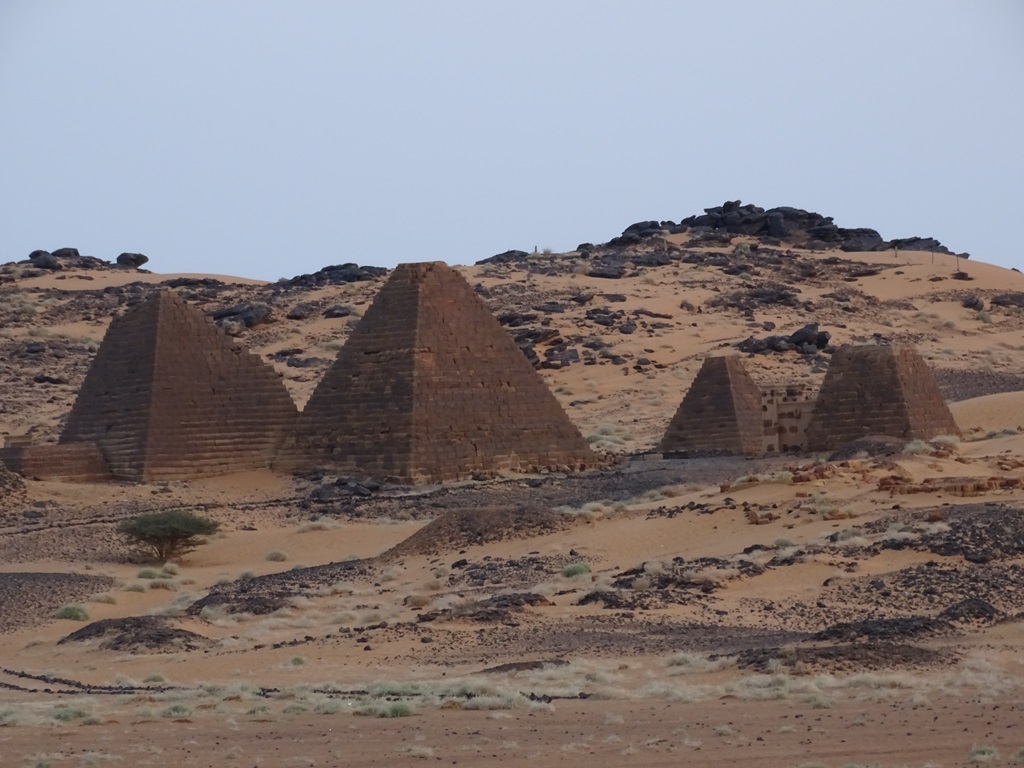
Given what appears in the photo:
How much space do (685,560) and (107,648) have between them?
6.07 metres

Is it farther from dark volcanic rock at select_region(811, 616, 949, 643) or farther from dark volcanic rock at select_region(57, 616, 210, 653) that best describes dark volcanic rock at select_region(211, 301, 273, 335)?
dark volcanic rock at select_region(811, 616, 949, 643)

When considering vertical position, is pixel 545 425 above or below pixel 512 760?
above

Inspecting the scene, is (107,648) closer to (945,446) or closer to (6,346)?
(945,446)

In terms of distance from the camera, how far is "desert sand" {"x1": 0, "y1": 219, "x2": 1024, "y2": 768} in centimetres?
1192

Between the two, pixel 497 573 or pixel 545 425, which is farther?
pixel 545 425

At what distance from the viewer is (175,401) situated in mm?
29844

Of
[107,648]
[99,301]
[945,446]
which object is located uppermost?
[99,301]

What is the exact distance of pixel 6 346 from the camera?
169ft

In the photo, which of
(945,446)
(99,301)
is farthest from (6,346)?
(945,446)

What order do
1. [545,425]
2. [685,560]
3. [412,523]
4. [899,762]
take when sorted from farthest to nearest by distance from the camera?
[545,425] → [412,523] → [685,560] → [899,762]

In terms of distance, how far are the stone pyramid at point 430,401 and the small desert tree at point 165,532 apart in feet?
14.1

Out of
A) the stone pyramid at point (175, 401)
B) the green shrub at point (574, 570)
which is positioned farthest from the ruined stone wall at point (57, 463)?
the green shrub at point (574, 570)

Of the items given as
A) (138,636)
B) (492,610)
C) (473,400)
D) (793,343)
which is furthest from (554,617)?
(793,343)

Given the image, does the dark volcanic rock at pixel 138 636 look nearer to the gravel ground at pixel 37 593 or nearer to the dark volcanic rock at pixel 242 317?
the gravel ground at pixel 37 593
